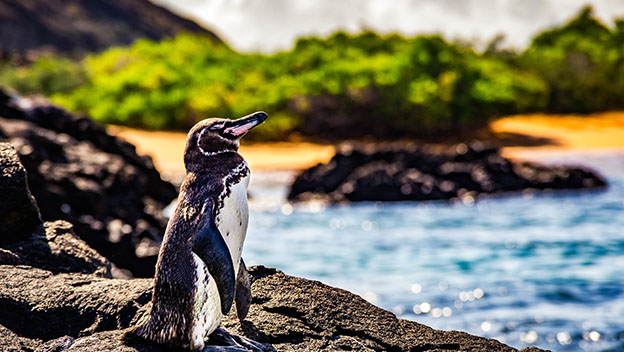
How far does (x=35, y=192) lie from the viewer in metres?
8.30

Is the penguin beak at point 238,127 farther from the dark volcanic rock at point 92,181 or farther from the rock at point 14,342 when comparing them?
the dark volcanic rock at point 92,181

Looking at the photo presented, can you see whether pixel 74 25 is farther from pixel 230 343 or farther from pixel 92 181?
pixel 230 343

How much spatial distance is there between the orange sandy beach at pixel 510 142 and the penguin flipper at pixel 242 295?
771 inches

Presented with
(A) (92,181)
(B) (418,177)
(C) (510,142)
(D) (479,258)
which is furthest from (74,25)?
(A) (92,181)

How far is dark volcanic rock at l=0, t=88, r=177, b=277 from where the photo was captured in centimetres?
842

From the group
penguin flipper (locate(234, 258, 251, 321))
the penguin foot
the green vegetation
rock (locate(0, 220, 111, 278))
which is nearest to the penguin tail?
the penguin foot

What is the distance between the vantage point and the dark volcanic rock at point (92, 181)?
8422 mm

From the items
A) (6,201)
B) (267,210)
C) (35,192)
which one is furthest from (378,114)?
(6,201)

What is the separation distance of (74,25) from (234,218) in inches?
2939

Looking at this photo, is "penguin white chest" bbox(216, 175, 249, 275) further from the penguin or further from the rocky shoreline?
the rocky shoreline

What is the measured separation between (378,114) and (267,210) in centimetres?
1407

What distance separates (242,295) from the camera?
3.88 m

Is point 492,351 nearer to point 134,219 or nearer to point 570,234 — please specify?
point 134,219

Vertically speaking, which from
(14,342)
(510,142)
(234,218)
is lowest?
(14,342)
